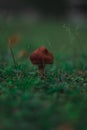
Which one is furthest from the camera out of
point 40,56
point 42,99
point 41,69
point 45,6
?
point 45,6

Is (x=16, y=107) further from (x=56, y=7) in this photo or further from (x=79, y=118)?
(x=56, y=7)

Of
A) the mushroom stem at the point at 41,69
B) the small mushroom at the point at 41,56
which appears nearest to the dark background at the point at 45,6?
the mushroom stem at the point at 41,69

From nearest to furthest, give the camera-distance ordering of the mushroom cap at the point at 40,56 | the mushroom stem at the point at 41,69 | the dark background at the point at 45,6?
1. the mushroom cap at the point at 40,56
2. the mushroom stem at the point at 41,69
3. the dark background at the point at 45,6

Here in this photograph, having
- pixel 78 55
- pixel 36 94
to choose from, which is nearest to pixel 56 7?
pixel 78 55

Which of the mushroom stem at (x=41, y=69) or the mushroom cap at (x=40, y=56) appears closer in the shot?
the mushroom cap at (x=40, y=56)

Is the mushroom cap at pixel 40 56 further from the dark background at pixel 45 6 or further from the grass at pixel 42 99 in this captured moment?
the dark background at pixel 45 6

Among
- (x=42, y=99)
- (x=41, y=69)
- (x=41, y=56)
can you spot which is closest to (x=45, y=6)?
(x=41, y=69)

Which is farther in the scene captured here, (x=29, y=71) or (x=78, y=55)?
(x=78, y=55)

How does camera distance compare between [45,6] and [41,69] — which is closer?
[41,69]

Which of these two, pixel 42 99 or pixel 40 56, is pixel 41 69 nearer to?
pixel 40 56

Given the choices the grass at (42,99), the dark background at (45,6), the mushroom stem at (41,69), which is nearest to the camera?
the grass at (42,99)

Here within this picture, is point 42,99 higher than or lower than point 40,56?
lower
